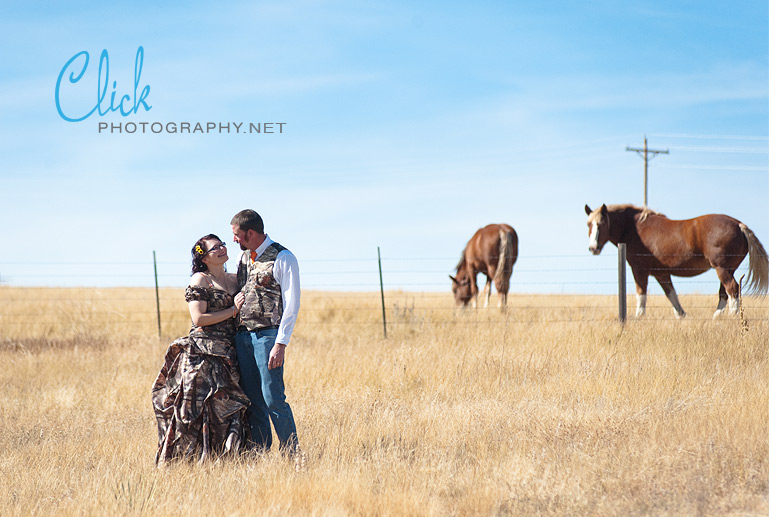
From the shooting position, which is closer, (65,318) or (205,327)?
(205,327)

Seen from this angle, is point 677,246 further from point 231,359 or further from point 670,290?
point 231,359

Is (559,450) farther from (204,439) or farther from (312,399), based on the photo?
(312,399)

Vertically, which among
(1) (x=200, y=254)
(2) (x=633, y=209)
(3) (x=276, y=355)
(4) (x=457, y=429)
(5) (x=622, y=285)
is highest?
(2) (x=633, y=209)

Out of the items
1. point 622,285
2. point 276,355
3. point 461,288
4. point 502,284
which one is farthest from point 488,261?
point 276,355

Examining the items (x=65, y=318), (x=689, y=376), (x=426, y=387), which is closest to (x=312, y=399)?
(x=426, y=387)

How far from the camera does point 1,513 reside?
403 cm

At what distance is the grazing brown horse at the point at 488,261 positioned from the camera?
1562 cm

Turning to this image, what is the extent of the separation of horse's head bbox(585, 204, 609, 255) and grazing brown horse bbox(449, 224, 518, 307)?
2509 millimetres

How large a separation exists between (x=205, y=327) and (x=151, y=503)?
1.32 meters

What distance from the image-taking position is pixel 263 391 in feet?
15.3

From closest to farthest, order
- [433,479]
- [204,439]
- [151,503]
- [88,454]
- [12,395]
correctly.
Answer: [151,503]
[433,479]
[204,439]
[88,454]
[12,395]

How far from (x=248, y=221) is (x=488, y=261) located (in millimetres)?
11923

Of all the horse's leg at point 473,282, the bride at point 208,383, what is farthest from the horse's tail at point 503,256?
the bride at point 208,383

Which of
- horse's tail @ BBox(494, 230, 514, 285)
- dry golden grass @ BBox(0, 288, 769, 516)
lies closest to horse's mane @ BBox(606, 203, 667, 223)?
horse's tail @ BBox(494, 230, 514, 285)
